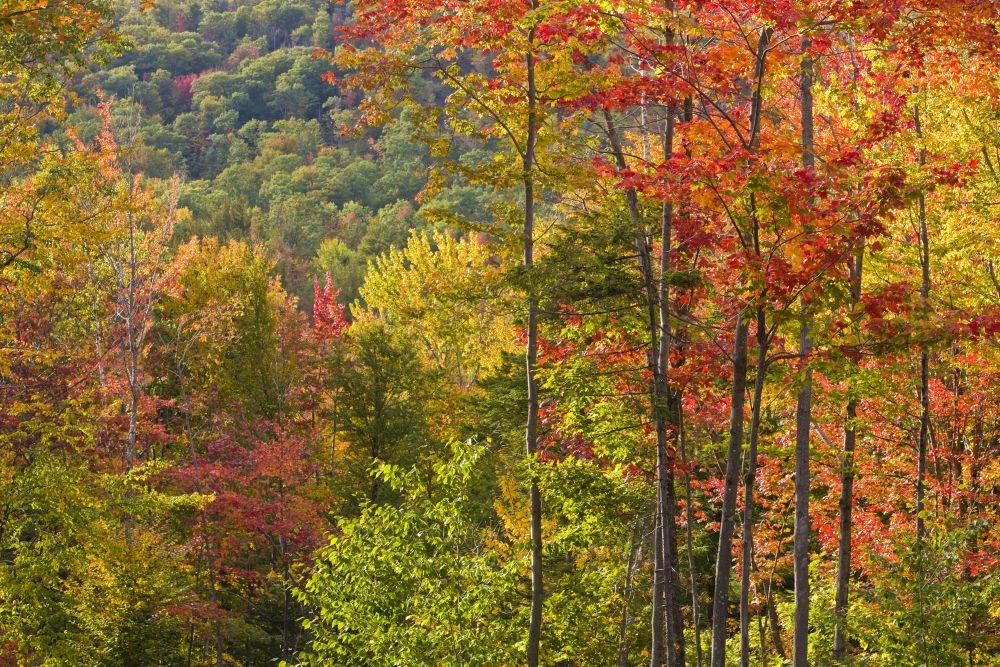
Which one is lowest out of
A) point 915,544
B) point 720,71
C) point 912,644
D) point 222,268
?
point 912,644

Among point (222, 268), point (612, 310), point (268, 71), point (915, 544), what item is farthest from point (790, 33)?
point (268, 71)

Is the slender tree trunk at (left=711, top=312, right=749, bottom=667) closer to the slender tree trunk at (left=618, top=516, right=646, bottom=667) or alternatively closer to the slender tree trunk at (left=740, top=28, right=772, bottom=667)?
the slender tree trunk at (left=740, top=28, right=772, bottom=667)

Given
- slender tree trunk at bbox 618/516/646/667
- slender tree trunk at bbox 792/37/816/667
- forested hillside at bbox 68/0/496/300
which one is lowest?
slender tree trunk at bbox 618/516/646/667

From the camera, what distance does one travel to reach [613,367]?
11.9 metres

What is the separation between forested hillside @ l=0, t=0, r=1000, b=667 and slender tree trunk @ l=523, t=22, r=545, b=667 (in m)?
0.06

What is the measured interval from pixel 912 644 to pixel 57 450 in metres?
16.0

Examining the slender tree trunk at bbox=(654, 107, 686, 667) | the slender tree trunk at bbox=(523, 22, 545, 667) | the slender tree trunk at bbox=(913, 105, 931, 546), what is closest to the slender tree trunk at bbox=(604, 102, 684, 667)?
the slender tree trunk at bbox=(654, 107, 686, 667)

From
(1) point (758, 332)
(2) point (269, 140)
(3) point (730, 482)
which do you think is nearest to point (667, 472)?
(3) point (730, 482)

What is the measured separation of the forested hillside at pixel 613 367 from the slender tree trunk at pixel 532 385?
0.06 meters

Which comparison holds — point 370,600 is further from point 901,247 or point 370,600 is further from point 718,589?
point 901,247

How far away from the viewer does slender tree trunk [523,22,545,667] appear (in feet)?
34.7

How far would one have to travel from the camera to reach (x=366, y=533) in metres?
11.3

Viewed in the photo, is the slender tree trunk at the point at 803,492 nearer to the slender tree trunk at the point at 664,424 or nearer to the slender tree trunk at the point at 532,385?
the slender tree trunk at the point at 664,424

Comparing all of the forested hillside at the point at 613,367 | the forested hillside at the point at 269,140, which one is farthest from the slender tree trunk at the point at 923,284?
the forested hillside at the point at 269,140
